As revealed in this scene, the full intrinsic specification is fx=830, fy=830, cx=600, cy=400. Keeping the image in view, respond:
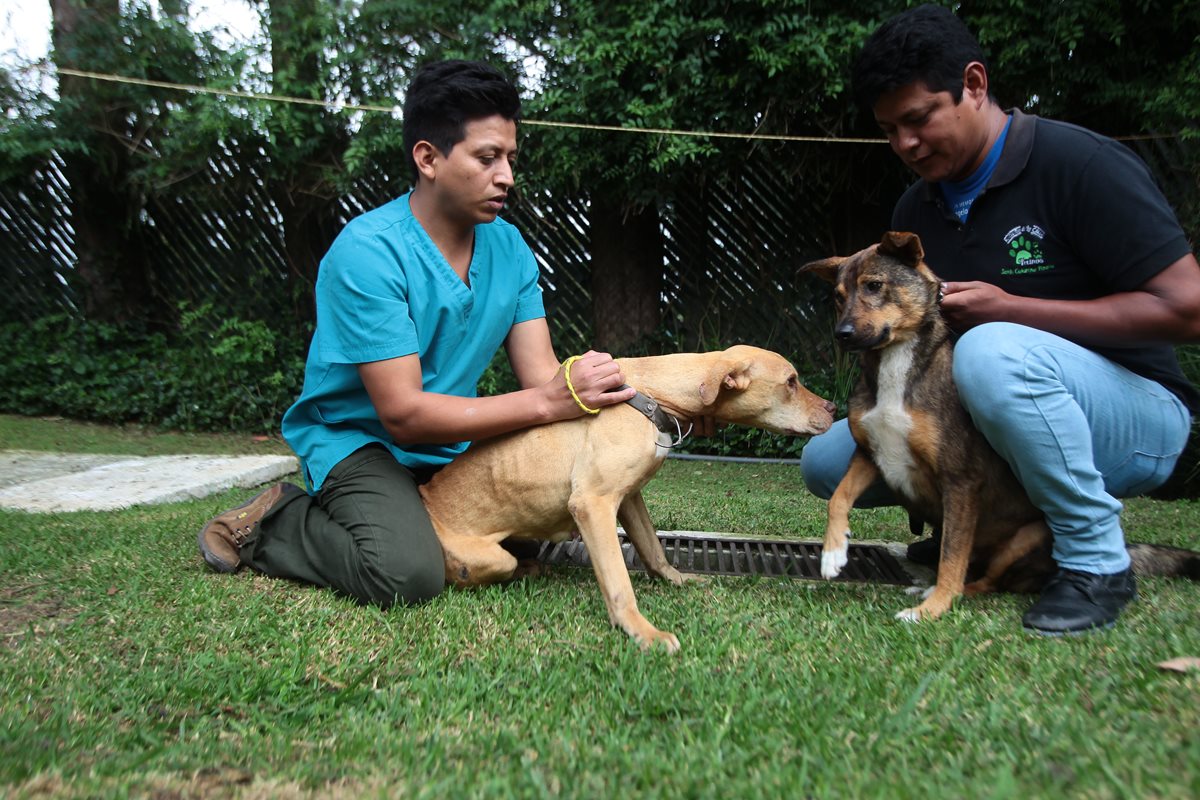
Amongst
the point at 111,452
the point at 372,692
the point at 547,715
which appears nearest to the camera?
the point at 547,715

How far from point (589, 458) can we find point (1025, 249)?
169 centimetres

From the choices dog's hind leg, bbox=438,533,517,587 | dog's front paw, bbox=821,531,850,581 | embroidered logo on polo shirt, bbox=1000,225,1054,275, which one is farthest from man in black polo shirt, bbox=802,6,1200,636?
dog's hind leg, bbox=438,533,517,587

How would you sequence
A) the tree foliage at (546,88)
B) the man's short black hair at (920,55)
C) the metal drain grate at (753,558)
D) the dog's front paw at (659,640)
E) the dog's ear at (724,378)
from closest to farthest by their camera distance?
the dog's front paw at (659,640) < the man's short black hair at (920,55) < the dog's ear at (724,378) < the metal drain grate at (753,558) < the tree foliage at (546,88)

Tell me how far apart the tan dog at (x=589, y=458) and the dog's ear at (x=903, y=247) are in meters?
0.55

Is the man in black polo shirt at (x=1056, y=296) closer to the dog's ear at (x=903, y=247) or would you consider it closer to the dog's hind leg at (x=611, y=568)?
the dog's ear at (x=903, y=247)

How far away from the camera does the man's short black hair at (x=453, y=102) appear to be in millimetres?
2924

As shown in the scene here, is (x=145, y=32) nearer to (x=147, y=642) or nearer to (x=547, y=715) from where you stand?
(x=147, y=642)

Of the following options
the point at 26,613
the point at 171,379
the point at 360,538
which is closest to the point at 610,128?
the point at 360,538

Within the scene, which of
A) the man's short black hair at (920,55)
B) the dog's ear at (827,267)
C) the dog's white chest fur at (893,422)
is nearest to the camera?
the man's short black hair at (920,55)

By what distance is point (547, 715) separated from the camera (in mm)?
1939

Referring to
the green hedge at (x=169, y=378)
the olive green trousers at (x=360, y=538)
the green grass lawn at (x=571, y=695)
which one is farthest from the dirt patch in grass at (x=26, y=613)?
the green hedge at (x=169, y=378)

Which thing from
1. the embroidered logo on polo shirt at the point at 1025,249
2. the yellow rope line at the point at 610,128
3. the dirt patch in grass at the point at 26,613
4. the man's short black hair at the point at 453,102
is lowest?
the dirt patch in grass at the point at 26,613

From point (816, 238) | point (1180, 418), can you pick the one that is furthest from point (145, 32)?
point (1180, 418)

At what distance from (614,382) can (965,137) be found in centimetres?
148
